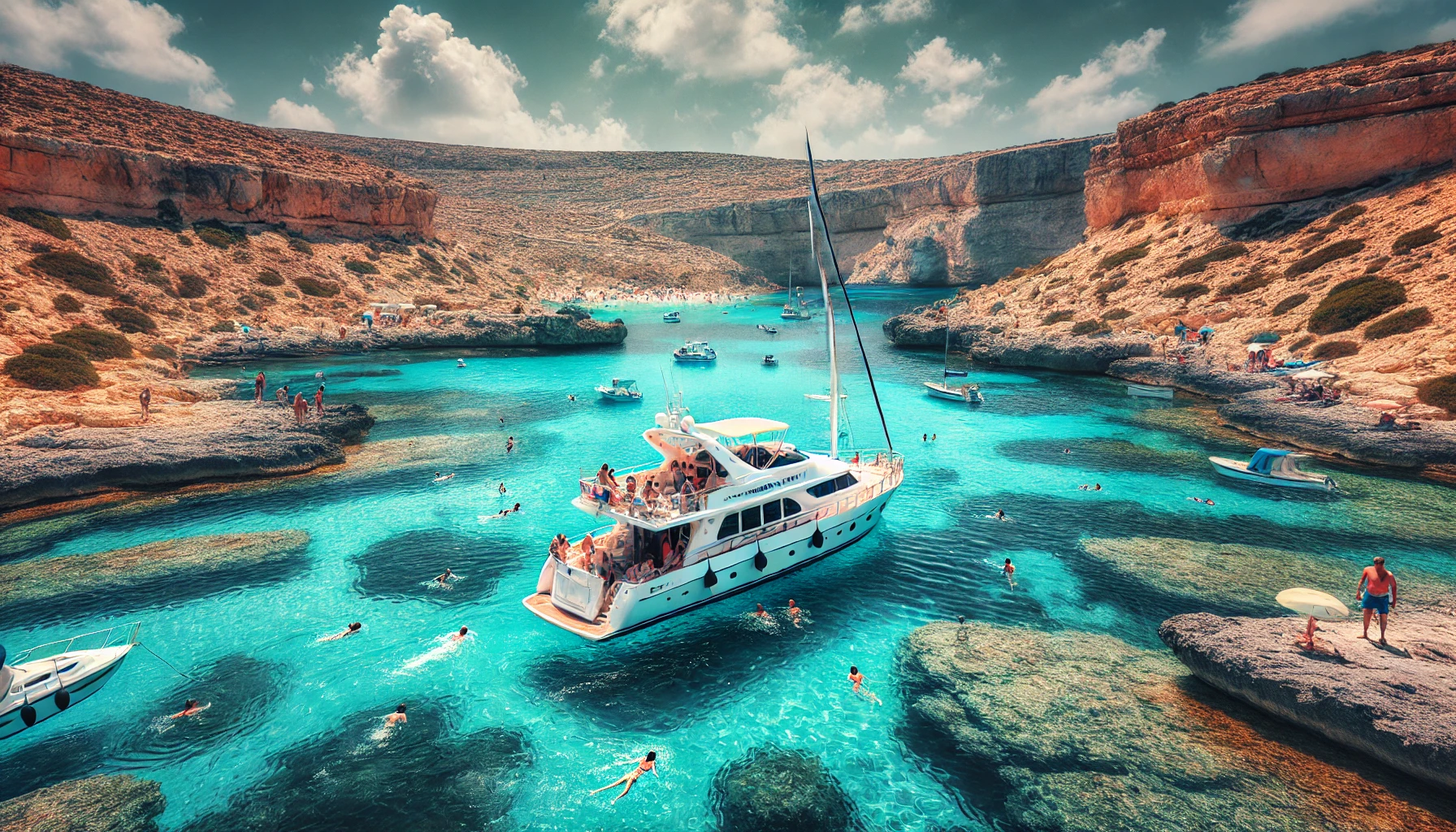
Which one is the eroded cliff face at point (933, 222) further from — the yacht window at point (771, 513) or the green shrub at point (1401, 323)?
the yacht window at point (771, 513)

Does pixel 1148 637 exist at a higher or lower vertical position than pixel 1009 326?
lower

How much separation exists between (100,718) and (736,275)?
135m

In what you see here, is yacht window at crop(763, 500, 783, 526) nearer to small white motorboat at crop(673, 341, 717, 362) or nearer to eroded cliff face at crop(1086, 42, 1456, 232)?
small white motorboat at crop(673, 341, 717, 362)

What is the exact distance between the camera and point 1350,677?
12.9 m

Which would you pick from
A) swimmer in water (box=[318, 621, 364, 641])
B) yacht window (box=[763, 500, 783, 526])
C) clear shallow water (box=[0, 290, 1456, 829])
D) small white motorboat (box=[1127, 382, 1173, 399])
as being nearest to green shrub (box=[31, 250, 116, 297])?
clear shallow water (box=[0, 290, 1456, 829])

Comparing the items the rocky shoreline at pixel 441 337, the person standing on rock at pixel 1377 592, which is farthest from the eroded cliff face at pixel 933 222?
the person standing on rock at pixel 1377 592

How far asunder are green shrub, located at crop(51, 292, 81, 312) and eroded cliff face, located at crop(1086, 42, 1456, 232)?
278ft

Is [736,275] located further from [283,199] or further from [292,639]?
[292,639]

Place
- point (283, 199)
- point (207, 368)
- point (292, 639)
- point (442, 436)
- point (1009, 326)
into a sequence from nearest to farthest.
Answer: point (292, 639)
point (442, 436)
point (207, 368)
point (1009, 326)
point (283, 199)

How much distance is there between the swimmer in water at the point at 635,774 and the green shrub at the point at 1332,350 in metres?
43.9

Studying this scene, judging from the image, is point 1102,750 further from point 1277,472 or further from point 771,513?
point 1277,472

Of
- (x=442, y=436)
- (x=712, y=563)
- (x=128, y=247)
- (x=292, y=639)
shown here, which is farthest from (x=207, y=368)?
(x=712, y=563)

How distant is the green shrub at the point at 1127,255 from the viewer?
2409 inches

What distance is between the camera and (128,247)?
5506 cm
